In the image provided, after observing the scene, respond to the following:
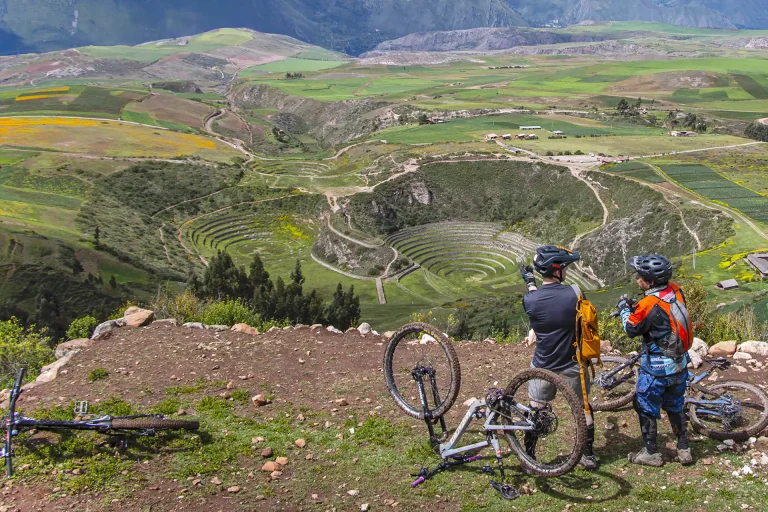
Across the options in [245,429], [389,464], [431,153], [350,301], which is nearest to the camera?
[389,464]

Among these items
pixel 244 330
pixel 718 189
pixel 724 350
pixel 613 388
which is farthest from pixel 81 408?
pixel 718 189

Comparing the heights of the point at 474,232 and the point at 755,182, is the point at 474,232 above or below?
below

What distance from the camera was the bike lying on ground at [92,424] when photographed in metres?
11.1

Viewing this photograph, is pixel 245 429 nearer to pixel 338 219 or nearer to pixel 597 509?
pixel 597 509

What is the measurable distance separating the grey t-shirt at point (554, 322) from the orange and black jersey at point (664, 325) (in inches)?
42.6

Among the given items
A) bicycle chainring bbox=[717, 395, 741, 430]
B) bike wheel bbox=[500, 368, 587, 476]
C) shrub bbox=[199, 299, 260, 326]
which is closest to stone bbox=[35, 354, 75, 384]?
shrub bbox=[199, 299, 260, 326]

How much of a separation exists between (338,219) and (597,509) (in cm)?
8928

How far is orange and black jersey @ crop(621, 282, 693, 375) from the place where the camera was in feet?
31.9

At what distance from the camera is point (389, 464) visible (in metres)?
11.1

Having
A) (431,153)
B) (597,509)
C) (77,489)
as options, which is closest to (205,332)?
(77,489)

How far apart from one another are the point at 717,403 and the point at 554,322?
4.41 meters

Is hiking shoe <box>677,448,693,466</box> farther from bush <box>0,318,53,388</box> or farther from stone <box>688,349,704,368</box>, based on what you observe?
bush <box>0,318,53,388</box>

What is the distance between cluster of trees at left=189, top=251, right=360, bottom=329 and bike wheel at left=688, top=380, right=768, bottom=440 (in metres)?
39.3

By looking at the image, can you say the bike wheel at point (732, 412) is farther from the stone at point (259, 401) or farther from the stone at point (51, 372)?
the stone at point (51, 372)
